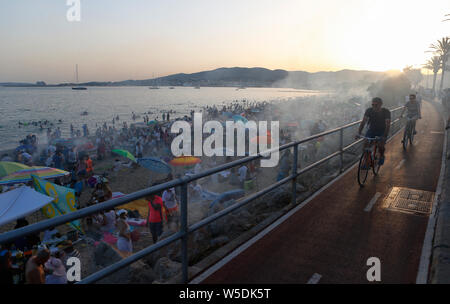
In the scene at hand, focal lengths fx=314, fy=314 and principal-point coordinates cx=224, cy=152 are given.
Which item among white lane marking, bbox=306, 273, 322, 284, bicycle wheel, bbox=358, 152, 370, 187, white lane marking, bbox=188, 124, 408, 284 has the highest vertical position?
bicycle wheel, bbox=358, 152, 370, 187

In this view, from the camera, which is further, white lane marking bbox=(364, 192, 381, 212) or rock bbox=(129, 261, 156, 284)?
white lane marking bbox=(364, 192, 381, 212)

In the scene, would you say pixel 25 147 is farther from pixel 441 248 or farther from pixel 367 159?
pixel 441 248

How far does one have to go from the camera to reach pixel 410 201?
6355mm

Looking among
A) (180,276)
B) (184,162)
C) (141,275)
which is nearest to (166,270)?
(141,275)

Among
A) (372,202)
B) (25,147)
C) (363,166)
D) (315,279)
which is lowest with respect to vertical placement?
(25,147)

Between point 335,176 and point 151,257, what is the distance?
5.03 meters

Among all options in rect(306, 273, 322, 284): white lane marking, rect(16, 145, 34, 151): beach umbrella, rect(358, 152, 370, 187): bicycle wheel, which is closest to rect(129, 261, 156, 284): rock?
rect(306, 273, 322, 284): white lane marking

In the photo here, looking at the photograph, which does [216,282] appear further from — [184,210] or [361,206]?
[361,206]

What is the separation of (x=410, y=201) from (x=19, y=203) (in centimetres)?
861

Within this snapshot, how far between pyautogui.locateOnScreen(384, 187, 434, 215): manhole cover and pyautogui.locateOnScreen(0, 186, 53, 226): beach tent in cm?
770

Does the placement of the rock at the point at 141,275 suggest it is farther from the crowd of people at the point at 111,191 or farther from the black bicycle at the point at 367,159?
the black bicycle at the point at 367,159

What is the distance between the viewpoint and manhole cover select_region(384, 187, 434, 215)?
5887 mm

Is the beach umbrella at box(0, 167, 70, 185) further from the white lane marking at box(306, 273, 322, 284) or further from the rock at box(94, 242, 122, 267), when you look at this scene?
the white lane marking at box(306, 273, 322, 284)

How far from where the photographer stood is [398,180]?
7.86 m
